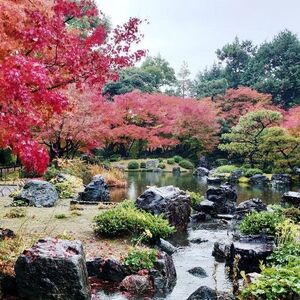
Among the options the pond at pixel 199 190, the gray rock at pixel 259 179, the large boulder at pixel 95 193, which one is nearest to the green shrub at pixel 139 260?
the large boulder at pixel 95 193

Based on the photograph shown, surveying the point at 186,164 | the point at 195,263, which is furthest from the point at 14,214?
the point at 186,164

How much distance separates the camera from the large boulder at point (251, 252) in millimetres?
8594

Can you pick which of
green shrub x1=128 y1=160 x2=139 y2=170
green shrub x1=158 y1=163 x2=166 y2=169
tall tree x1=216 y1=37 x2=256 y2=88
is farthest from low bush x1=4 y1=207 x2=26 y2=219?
tall tree x1=216 y1=37 x2=256 y2=88

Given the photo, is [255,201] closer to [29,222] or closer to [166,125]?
[29,222]

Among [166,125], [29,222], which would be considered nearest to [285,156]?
[166,125]

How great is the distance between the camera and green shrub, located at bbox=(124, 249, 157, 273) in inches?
324

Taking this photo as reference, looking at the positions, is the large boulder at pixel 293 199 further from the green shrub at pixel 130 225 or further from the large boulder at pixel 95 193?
the green shrub at pixel 130 225

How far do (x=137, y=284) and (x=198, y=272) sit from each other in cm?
184

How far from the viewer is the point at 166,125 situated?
42906 millimetres

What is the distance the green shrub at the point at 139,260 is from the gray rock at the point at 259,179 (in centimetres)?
2241

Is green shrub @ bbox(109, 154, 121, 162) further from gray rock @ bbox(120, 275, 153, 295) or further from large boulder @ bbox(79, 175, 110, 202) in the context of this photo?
gray rock @ bbox(120, 275, 153, 295)

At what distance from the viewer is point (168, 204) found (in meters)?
12.6

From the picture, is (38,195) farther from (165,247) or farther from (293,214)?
(293,214)

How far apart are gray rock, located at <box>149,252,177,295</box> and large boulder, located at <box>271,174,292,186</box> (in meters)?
21.6
